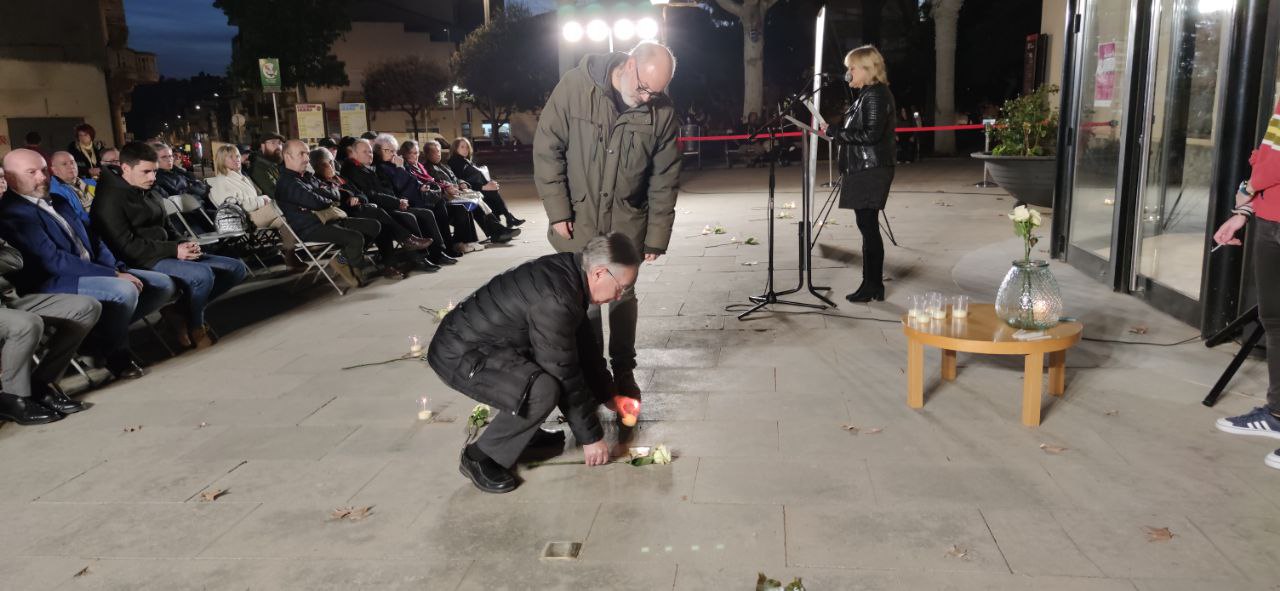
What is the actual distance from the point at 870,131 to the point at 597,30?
12.9ft

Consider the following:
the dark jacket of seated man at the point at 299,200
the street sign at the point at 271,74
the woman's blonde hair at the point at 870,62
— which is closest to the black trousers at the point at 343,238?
the dark jacket of seated man at the point at 299,200

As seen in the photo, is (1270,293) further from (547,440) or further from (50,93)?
(50,93)

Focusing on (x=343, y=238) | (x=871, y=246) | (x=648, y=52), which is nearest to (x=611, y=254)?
(x=648, y=52)

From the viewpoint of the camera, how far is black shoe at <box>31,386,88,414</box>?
4.59 metres

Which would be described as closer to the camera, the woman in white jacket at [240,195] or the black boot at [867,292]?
the black boot at [867,292]

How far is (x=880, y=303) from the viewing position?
6422 mm

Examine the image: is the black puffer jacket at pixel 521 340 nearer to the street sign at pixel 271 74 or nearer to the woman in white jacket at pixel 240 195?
the woman in white jacket at pixel 240 195

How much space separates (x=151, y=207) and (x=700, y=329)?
3.75 metres

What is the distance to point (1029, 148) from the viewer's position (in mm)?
10328

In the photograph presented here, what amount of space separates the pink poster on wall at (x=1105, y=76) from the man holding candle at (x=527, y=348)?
525 cm

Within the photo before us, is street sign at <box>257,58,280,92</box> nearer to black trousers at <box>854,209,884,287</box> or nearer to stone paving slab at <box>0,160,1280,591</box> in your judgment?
stone paving slab at <box>0,160,1280,591</box>

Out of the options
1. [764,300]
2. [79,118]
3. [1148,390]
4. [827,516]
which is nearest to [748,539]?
[827,516]

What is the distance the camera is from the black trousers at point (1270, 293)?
11.9 ft

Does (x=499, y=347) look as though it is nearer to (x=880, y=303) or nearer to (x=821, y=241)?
(x=880, y=303)
